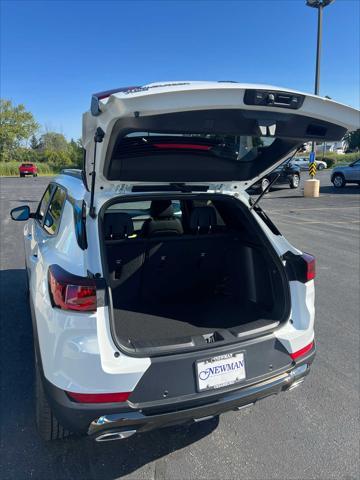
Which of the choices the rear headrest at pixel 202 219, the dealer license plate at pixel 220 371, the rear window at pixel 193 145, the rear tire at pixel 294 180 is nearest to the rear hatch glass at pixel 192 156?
the rear window at pixel 193 145

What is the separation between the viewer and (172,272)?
126 inches

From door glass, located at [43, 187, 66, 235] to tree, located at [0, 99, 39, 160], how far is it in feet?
213

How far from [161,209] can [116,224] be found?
0.68 m

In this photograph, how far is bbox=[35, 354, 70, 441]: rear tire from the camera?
7.24 ft

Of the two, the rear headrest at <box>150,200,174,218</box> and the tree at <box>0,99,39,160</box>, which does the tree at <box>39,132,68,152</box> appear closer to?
the tree at <box>0,99,39,160</box>

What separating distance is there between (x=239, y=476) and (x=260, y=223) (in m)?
1.59

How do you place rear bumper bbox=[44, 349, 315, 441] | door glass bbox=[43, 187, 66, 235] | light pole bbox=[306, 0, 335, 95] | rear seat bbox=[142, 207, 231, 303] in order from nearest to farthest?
rear bumper bbox=[44, 349, 315, 441] → door glass bbox=[43, 187, 66, 235] → rear seat bbox=[142, 207, 231, 303] → light pole bbox=[306, 0, 335, 95]

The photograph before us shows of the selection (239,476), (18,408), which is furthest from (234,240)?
(18,408)

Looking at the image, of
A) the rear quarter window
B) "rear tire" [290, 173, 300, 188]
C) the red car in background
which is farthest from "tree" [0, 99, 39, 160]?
the rear quarter window

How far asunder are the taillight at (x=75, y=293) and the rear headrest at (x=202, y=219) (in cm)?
141

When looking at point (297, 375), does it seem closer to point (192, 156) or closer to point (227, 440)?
point (227, 440)

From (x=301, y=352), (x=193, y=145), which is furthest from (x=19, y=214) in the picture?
(x=301, y=352)

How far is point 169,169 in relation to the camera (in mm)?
2525

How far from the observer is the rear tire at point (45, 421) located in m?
2.21
